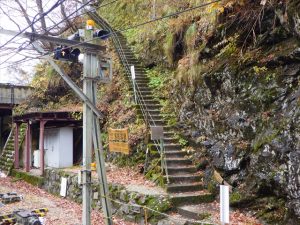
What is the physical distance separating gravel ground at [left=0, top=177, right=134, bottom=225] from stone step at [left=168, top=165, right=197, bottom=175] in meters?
1.84

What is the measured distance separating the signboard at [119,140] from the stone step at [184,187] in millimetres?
1594

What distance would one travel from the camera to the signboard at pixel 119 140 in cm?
930

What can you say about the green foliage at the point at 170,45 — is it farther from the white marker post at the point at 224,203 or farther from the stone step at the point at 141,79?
the white marker post at the point at 224,203

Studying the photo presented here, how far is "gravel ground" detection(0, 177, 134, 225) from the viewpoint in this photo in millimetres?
9094

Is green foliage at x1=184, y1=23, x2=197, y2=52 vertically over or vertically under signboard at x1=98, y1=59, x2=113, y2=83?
over

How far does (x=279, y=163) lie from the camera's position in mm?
6742

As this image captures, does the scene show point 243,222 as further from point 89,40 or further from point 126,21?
point 126,21

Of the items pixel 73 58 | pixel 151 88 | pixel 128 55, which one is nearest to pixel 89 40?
→ pixel 73 58

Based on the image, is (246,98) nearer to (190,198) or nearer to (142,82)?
(190,198)

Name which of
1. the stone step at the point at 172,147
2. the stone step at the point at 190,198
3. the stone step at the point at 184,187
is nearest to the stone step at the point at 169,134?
the stone step at the point at 172,147

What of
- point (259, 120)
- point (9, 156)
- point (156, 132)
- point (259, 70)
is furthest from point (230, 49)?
point (9, 156)

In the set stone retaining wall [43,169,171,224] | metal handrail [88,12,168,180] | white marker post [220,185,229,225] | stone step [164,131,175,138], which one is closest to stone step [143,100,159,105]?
metal handrail [88,12,168,180]

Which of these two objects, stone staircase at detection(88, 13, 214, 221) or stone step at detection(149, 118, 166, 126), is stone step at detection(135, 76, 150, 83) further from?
stone step at detection(149, 118, 166, 126)

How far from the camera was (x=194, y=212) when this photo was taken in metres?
7.25
